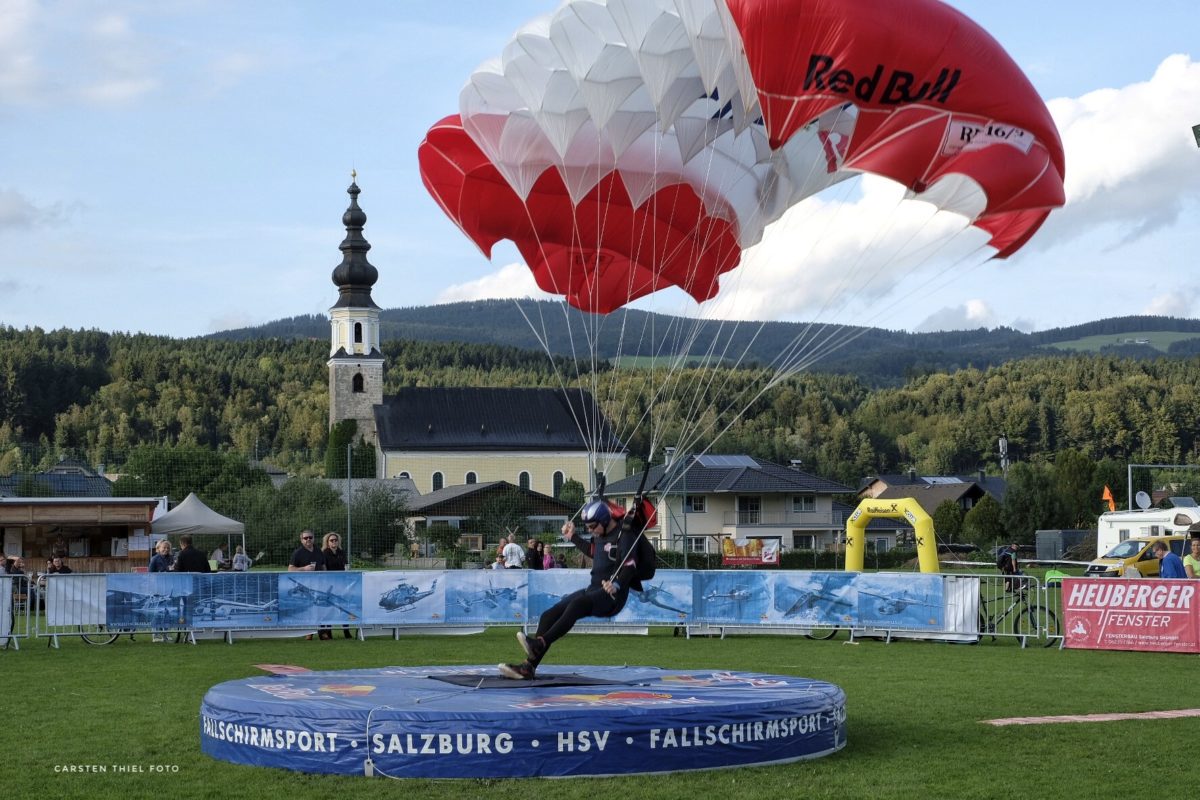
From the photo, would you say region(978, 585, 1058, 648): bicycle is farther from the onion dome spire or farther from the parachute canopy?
the onion dome spire

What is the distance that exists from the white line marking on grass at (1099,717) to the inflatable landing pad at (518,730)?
182cm

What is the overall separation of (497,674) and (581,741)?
91.1 inches

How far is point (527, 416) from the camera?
90500 millimetres

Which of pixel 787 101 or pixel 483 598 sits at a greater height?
pixel 787 101

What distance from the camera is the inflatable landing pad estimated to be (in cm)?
748

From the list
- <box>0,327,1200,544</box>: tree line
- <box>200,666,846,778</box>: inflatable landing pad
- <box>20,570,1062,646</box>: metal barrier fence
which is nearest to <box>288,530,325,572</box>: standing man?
<box>20,570,1062,646</box>: metal barrier fence

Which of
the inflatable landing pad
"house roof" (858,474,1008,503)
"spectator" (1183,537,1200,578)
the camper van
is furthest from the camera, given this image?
"house roof" (858,474,1008,503)

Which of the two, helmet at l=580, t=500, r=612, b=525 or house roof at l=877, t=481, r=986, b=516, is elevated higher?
house roof at l=877, t=481, r=986, b=516

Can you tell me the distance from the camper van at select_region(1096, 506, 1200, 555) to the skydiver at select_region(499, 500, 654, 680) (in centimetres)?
2795

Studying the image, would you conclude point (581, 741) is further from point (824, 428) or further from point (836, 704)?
point (824, 428)

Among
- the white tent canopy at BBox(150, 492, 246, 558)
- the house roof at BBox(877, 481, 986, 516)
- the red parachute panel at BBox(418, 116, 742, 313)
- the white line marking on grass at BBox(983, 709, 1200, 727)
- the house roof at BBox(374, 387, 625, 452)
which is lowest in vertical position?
the white line marking on grass at BBox(983, 709, 1200, 727)

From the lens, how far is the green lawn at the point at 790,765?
723 centimetres

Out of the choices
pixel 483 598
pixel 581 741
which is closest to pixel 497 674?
pixel 581 741

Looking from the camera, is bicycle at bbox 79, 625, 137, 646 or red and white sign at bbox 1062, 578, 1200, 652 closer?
red and white sign at bbox 1062, 578, 1200, 652
